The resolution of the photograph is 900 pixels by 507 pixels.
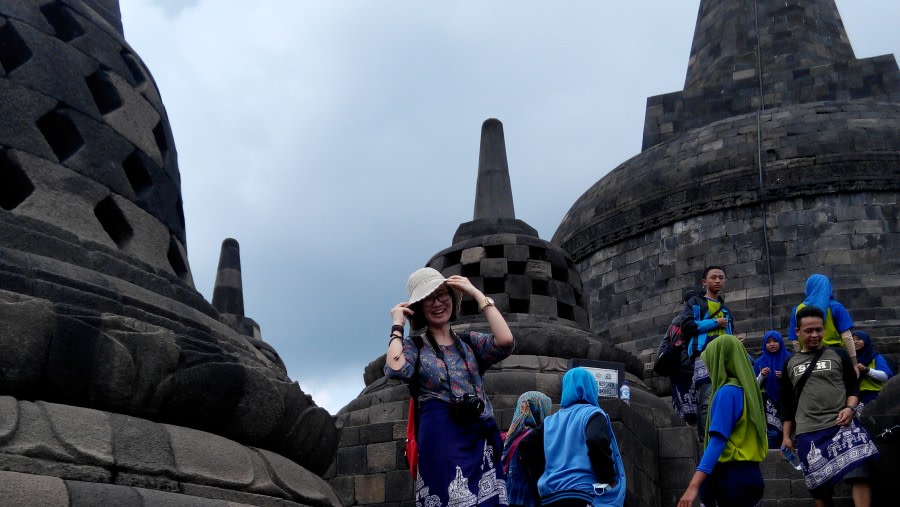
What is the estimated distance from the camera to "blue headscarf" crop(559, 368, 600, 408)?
642 centimetres

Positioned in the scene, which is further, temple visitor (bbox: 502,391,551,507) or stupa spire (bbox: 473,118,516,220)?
stupa spire (bbox: 473,118,516,220)

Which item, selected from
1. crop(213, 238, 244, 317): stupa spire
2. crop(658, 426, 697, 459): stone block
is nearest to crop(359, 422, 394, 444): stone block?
crop(658, 426, 697, 459): stone block

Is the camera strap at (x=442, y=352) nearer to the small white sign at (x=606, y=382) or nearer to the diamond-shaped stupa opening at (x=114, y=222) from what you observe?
the diamond-shaped stupa opening at (x=114, y=222)

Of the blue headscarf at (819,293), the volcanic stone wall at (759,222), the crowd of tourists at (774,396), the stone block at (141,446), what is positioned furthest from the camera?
the volcanic stone wall at (759,222)

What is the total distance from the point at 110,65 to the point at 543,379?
513cm

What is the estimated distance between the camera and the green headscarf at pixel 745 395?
670cm

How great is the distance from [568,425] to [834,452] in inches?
89.6

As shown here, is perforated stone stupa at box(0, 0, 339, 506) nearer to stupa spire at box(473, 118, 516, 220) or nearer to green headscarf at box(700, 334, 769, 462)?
green headscarf at box(700, 334, 769, 462)

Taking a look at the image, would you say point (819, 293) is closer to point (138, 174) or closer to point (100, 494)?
point (138, 174)

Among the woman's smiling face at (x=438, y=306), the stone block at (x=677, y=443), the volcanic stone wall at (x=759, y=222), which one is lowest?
the stone block at (x=677, y=443)

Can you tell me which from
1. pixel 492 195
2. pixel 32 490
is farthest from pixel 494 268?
pixel 32 490

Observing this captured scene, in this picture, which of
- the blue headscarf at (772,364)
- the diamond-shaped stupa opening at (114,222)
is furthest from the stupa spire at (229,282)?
the diamond-shaped stupa opening at (114,222)

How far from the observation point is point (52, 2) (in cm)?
730

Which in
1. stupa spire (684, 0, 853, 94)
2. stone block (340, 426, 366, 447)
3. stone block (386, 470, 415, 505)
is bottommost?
stone block (386, 470, 415, 505)
